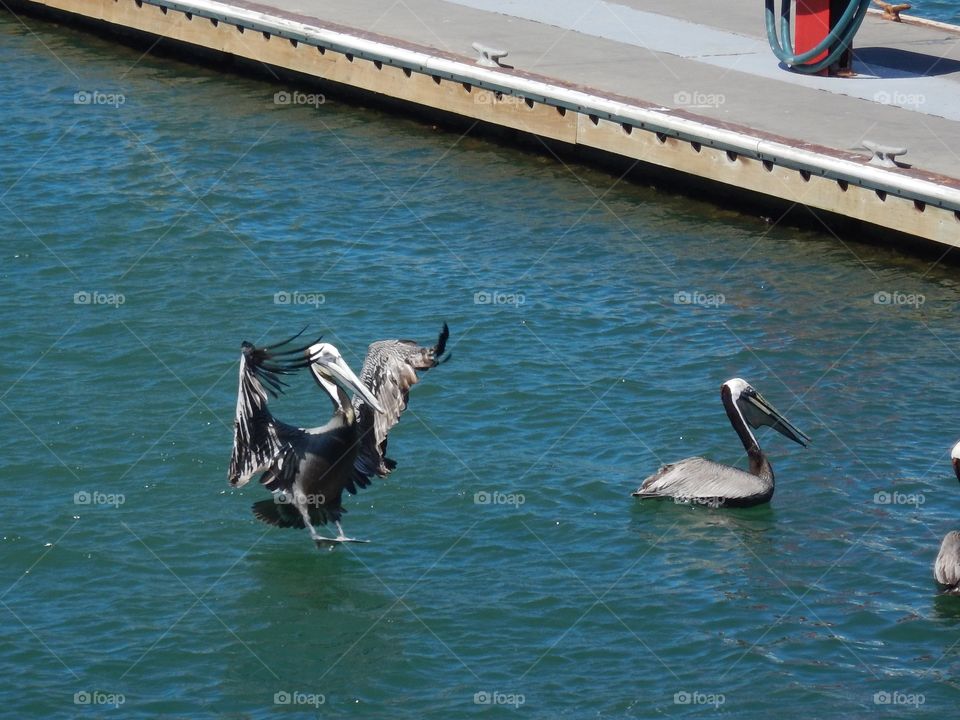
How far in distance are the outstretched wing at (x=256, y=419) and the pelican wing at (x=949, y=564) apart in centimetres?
590

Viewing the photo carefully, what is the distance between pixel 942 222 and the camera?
2073 cm

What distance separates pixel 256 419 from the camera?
1415cm

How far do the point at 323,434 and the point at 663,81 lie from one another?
11747 mm

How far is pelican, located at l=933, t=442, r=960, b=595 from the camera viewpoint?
1431 centimetres

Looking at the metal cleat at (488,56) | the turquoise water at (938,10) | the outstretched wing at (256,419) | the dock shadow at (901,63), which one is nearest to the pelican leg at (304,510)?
the outstretched wing at (256,419)

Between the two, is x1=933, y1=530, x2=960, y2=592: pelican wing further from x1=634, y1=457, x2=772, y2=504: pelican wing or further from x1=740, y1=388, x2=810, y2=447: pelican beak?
x1=740, y1=388, x2=810, y2=447: pelican beak

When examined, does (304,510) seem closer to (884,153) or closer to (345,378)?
(345,378)

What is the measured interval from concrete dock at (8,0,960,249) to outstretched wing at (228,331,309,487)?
32.9 feet

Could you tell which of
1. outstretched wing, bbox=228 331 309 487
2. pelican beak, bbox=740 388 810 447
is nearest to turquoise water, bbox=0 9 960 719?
pelican beak, bbox=740 388 810 447

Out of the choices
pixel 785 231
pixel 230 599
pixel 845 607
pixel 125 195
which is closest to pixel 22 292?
Answer: pixel 125 195

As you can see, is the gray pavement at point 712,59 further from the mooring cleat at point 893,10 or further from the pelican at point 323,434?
the pelican at point 323,434

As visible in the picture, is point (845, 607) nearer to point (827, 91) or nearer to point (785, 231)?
point (785, 231)

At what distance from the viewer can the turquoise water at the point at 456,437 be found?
1355 centimetres

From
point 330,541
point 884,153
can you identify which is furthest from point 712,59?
point 330,541
